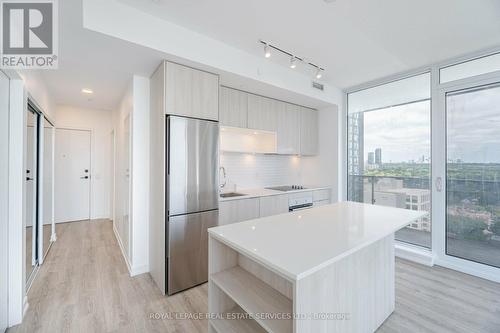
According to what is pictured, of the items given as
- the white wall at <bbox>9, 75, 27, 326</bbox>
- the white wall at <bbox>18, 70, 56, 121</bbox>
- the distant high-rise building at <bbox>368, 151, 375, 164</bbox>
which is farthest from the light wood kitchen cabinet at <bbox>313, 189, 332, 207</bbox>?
the white wall at <bbox>18, 70, 56, 121</bbox>

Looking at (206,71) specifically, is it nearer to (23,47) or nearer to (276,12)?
(276,12)

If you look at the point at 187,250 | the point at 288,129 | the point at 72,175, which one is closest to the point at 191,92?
the point at 187,250

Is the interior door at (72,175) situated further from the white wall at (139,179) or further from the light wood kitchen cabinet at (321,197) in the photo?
the light wood kitchen cabinet at (321,197)

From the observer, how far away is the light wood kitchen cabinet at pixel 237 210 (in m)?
2.86

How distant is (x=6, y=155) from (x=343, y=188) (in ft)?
15.1

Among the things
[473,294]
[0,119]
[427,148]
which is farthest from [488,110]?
[0,119]

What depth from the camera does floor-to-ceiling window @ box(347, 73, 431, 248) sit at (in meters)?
3.28

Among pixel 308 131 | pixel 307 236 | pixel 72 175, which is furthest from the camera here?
pixel 72 175

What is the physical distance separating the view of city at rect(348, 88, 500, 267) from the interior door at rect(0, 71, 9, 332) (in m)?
4.62

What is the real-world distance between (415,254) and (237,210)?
264 cm

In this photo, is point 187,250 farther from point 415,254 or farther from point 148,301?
point 415,254

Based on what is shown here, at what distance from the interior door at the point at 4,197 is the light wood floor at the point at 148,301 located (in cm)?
28

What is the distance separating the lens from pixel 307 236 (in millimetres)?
1441

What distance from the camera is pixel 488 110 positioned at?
2754mm
